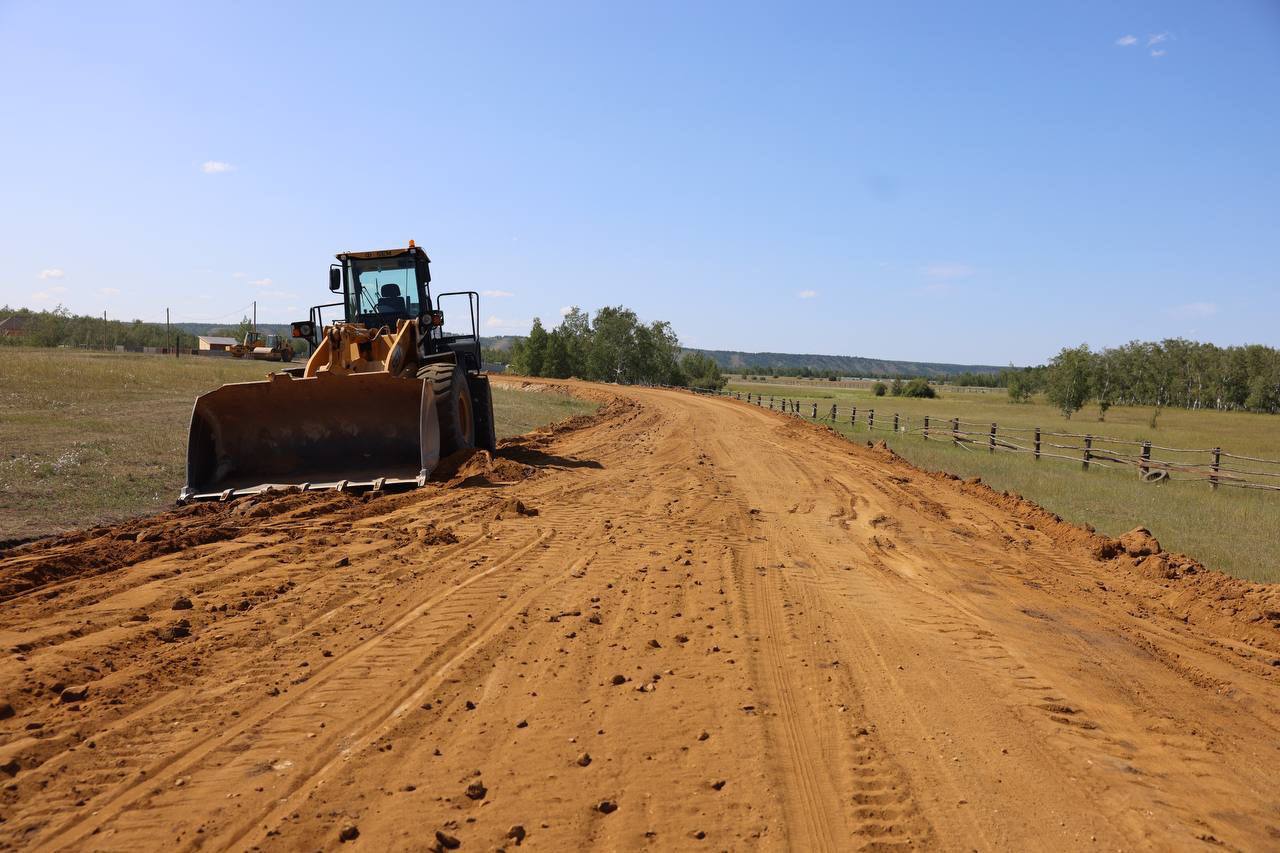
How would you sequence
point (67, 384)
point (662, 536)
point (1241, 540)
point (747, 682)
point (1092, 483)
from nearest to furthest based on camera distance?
1. point (747, 682)
2. point (662, 536)
3. point (1241, 540)
4. point (1092, 483)
5. point (67, 384)

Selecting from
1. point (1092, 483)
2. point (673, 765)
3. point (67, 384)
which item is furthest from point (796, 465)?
point (67, 384)

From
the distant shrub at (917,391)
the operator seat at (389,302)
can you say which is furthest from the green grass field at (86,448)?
the distant shrub at (917,391)

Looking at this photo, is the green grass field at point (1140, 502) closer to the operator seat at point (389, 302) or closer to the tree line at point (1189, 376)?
the operator seat at point (389, 302)

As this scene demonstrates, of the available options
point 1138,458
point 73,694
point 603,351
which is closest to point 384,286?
point 73,694

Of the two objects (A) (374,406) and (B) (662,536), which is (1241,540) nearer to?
(B) (662,536)

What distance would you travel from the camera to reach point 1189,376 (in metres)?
70.9

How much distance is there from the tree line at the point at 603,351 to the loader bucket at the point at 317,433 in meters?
72.5

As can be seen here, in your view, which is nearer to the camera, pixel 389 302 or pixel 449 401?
pixel 449 401

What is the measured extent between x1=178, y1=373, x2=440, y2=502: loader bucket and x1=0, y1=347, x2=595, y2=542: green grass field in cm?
89

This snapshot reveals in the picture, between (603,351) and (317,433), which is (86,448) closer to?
(317,433)

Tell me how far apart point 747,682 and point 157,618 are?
394 centimetres

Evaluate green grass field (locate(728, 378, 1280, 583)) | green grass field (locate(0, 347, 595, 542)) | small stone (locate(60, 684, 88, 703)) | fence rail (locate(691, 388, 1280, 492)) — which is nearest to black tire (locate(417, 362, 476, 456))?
green grass field (locate(0, 347, 595, 542))

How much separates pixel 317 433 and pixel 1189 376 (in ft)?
259

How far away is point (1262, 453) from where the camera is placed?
116 feet
